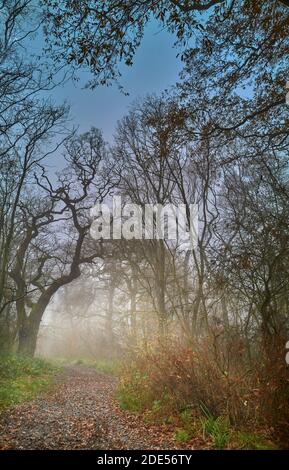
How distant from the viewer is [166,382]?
23.1 feet

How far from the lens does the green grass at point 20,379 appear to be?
7.72 meters

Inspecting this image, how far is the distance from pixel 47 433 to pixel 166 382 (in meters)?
2.57

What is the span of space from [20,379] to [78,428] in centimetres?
521

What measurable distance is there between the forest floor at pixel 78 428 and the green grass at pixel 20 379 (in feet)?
1.03

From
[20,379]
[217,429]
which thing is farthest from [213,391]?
[20,379]

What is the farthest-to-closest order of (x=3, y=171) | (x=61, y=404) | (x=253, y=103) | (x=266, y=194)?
(x=3, y=171), (x=266, y=194), (x=61, y=404), (x=253, y=103)

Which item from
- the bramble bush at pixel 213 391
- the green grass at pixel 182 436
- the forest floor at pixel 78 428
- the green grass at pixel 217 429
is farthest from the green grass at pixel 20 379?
the green grass at pixel 217 429

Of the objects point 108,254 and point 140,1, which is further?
point 108,254

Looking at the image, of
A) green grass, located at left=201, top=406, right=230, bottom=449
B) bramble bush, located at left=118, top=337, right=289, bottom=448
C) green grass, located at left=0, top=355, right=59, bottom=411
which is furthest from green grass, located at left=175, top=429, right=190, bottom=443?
green grass, located at left=0, top=355, right=59, bottom=411

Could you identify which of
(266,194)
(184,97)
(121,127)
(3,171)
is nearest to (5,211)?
(3,171)

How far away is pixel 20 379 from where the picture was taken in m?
10.3

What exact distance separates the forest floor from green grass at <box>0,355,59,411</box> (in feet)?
1.03

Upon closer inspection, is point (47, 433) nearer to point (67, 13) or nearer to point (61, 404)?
point (61, 404)

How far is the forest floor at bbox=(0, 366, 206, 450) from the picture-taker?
16.3ft
